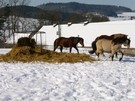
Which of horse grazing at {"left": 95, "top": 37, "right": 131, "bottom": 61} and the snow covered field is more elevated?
horse grazing at {"left": 95, "top": 37, "right": 131, "bottom": 61}

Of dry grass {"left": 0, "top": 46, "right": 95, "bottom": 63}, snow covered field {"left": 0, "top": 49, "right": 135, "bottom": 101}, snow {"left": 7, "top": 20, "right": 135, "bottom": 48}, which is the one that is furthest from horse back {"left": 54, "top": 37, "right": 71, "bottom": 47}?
snow covered field {"left": 0, "top": 49, "right": 135, "bottom": 101}

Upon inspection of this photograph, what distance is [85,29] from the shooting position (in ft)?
159

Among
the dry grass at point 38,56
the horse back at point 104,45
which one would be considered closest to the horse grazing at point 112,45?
the horse back at point 104,45

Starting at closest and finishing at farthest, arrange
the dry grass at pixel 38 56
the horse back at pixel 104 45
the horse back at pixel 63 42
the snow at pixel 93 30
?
the dry grass at pixel 38 56, the horse back at pixel 104 45, the horse back at pixel 63 42, the snow at pixel 93 30

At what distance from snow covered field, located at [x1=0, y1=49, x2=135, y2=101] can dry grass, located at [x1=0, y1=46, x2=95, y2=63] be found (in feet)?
9.24

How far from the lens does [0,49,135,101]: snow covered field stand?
9586 mm

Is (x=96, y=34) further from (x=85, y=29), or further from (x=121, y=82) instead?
(x=121, y=82)

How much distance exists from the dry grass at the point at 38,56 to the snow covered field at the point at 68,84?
2.82 metres

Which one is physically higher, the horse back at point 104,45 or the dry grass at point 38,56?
the horse back at point 104,45

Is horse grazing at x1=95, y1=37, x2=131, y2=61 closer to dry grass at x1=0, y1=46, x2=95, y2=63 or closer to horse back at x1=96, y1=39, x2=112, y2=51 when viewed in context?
horse back at x1=96, y1=39, x2=112, y2=51

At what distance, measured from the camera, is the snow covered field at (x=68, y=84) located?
9586 millimetres

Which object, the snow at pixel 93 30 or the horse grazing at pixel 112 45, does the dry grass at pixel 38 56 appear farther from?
the snow at pixel 93 30

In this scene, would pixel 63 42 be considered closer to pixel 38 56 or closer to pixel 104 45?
pixel 38 56

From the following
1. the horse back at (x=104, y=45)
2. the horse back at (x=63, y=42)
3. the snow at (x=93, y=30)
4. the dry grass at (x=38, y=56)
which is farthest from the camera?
the snow at (x=93, y=30)
